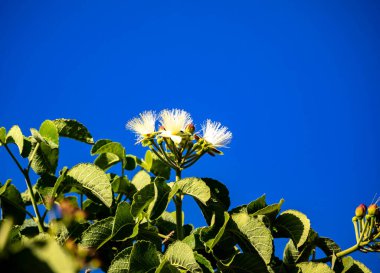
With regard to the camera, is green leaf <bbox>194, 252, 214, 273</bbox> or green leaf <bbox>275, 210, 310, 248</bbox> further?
green leaf <bbox>275, 210, 310, 248</bbox>

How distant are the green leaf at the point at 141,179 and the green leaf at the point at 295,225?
2.12 feet

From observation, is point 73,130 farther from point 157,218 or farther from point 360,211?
point 360,211

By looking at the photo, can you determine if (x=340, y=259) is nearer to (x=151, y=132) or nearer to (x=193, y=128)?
(x=193, y=128)

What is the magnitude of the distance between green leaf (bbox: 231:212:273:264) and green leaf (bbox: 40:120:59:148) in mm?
854

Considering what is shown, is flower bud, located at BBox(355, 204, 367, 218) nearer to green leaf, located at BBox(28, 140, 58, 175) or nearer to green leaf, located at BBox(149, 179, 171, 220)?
green leaf, located at BBox(149, 179, 171, 220)

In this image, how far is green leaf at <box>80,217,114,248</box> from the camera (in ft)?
5.73

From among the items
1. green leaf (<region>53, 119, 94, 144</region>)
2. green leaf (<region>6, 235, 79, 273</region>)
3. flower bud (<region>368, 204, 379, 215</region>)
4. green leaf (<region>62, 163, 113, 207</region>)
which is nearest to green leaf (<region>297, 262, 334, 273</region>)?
flower bud (<region>368, 204, 379, 215</region>)

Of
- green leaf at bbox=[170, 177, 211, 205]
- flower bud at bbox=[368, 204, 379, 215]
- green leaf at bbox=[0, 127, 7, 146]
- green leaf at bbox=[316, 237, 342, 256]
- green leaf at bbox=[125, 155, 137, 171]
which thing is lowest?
green leaf at bbox=[170, 177, 211, 205]

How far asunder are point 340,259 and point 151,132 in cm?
105

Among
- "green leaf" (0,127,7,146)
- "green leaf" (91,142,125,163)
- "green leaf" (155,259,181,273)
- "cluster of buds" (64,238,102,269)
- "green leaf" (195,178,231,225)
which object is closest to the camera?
"cluster of buds" (64,238,102,269)

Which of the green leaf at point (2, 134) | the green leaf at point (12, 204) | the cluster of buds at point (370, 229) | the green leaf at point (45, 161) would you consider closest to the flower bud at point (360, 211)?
the cluster of buds at point (370, 229)

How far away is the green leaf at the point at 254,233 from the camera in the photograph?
5.46 ft

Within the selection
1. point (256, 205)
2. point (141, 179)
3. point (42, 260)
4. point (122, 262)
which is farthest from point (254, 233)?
point (42, 260)

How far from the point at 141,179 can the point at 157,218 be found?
0.48 meters
